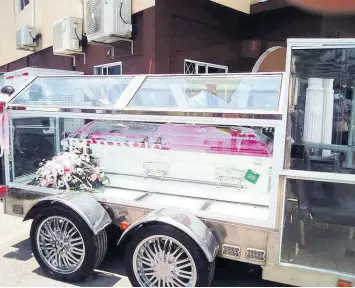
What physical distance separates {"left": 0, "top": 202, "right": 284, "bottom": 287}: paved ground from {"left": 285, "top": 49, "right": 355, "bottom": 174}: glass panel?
1318 millimetres

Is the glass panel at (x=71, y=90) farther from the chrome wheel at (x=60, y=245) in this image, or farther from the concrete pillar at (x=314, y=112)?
the concrete pillar at (x=314, y=112)

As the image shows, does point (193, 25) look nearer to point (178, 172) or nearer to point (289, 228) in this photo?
point (178, 172)

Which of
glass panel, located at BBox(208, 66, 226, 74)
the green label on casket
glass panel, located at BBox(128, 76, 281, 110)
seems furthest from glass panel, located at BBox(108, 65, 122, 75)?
the green label on casket

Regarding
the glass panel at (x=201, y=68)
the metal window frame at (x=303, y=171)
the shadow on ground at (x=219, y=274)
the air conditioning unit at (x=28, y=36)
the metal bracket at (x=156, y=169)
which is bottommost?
the shadow on ground at (x=219, y=274)

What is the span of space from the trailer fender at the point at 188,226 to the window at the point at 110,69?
476 cm

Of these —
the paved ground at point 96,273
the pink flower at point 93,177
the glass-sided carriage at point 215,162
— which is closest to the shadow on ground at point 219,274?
the paved ground at point 96,273

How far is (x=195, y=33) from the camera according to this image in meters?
6.87

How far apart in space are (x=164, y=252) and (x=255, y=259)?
71cm

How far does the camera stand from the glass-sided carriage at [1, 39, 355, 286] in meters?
2.45

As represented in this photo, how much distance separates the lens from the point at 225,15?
7.62 meters

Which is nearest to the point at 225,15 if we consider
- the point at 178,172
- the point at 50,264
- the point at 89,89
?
the point at 89,89

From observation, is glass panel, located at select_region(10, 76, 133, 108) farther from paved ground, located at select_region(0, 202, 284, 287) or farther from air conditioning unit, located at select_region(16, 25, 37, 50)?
air conditioning unit, located at select_region(16, 25, 37, 50)

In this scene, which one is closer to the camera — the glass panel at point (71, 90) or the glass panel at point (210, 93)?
the glass panel at point (210, 93)

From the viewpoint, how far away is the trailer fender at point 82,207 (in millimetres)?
2824
